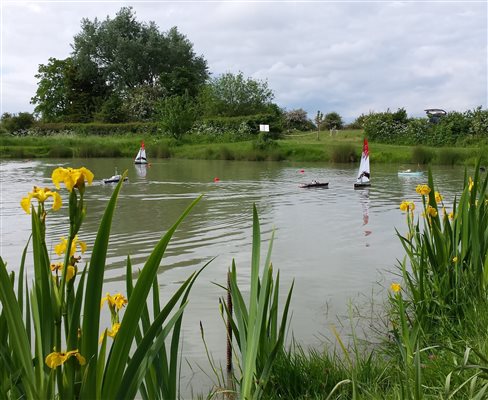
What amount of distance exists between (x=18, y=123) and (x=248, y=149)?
96.8 feet

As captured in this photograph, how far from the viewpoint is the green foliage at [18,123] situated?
177 feet

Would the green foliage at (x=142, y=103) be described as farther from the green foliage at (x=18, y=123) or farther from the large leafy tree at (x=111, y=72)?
the green foliage at (x=18, y=123)

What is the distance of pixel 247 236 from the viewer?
954cm

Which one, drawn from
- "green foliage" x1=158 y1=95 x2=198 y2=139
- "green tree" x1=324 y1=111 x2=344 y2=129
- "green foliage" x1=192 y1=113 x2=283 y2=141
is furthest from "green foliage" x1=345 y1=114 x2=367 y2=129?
"green foliage" x1=158 y1=95 x2=198 y2=139

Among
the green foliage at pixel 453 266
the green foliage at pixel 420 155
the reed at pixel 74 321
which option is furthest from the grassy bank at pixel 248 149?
the reed at pixel 74 321

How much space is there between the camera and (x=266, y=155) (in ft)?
113

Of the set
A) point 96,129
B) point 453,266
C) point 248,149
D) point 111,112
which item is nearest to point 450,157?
point 248,149

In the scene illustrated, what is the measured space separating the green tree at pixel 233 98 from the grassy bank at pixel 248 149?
8.51 metres

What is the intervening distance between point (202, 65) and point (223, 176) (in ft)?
154

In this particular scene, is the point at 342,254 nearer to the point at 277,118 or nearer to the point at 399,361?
the point at 399,361

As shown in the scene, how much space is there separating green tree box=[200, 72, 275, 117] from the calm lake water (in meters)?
32.2

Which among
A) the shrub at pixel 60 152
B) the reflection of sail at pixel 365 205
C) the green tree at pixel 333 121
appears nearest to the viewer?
the reflection of sail at pixel 365 205

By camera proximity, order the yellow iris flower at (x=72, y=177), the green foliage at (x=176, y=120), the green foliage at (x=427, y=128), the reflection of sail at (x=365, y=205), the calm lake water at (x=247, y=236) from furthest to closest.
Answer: the green foliage at (x=176, y=120) → the green foliage at (x=427, y=128) → the reflection of sail at (x=365, y=205) → the calm lake water at (x=247, y=236) → the yellow iris flower at (x=72, y=177)

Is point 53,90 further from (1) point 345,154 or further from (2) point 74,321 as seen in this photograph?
(2) point 74,321
